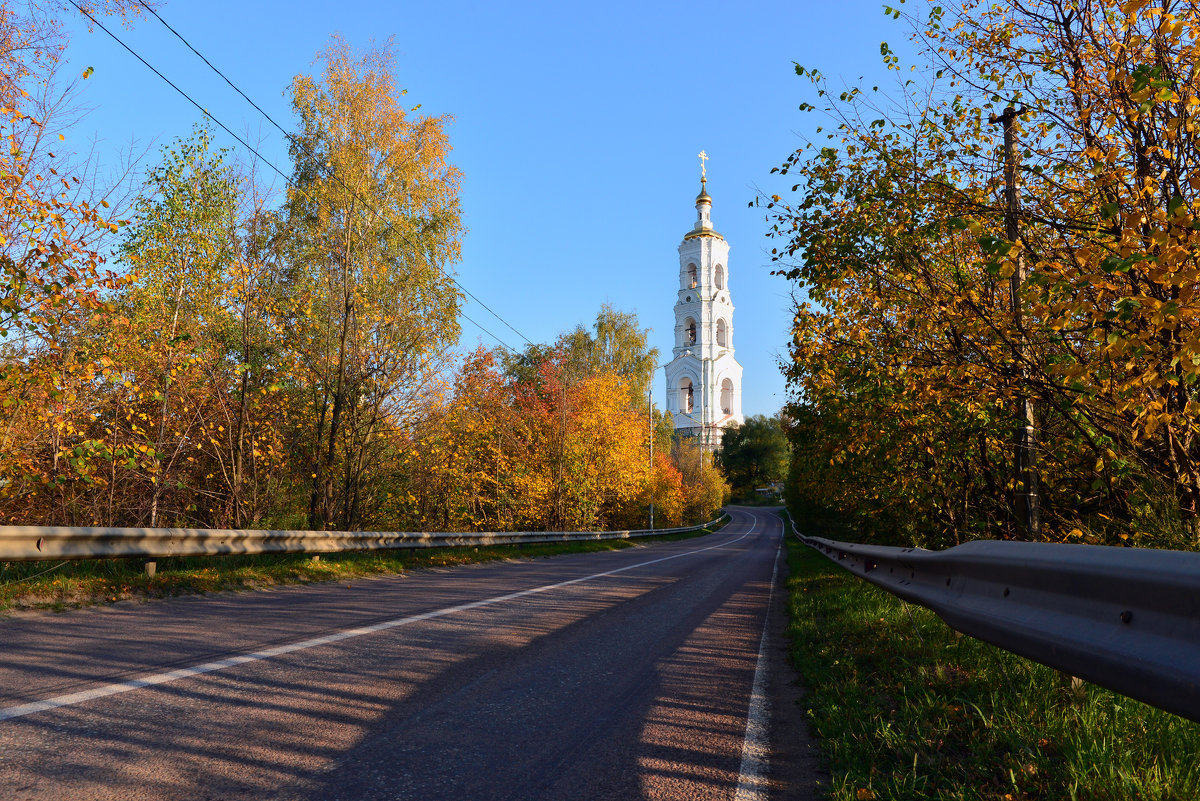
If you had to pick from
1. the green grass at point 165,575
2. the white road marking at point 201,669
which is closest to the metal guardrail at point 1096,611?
the white road marking at point 201,669

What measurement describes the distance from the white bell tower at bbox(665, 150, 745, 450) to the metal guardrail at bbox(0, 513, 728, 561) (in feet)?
256

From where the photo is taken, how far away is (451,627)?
20.0 feet

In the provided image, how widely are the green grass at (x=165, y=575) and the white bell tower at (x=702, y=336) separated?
259 feet

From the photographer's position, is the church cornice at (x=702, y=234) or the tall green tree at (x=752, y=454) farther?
the tall green tree at (x=752, y=454)

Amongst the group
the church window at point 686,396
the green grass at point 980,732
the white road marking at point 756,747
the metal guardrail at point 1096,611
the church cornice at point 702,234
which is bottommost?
the white road marking at point 756,747

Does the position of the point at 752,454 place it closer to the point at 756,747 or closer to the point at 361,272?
the point at 361,272

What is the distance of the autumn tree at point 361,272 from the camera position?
48.3 feet

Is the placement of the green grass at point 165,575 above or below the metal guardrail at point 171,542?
below

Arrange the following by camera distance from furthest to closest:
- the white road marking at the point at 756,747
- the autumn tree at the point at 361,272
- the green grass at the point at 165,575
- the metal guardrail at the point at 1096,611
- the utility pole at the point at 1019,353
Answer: the autumn tree at the point at 361,272 < the green grass at the point at 165,575 < the utility pole at the point at 1019,353 < the white road marking at the point at 756,747 < the metal guardrail at the point at 1096,611

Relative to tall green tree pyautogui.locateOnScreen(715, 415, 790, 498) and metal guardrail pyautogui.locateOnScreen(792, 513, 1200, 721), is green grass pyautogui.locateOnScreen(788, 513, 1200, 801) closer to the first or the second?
metal guardrail pyautogui.locateOnScreen(792, 513, 1200, 721)

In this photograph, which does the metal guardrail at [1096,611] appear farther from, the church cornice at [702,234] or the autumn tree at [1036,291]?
the church cornice at [702,234]

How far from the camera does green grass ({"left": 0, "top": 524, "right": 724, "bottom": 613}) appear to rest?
6.62m

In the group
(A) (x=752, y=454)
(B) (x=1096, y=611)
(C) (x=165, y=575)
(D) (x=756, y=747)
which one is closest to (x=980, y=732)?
(D) (x=756, y=747)

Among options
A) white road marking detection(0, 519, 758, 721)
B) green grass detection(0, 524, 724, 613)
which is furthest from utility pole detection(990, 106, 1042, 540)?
green grass detection(0, 524, 724, 613)
